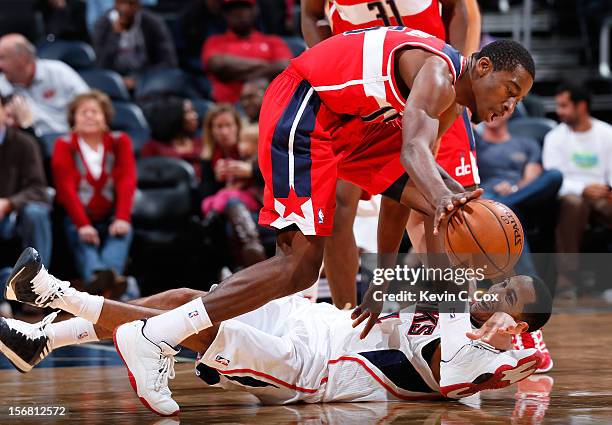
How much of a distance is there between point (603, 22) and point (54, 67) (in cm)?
505

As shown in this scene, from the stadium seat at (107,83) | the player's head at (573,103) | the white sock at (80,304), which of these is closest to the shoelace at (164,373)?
the white sock at (80,304)

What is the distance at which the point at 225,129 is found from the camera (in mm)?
7863

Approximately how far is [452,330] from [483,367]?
0.57ft

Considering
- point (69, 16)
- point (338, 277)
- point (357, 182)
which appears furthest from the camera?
point (69, 16)

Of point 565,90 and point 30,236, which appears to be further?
point 565,90

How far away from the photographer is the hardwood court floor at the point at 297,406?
348cm

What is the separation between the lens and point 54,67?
812cm

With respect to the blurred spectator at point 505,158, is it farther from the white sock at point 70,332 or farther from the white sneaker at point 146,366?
the white sneaker at point 146,366

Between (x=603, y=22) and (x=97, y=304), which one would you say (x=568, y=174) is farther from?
(x=97, y=304)

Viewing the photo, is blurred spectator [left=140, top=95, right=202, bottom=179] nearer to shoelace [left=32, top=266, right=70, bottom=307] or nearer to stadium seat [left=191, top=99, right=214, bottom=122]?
stadium seat [left=191, top=99, right=214, bottom=122]

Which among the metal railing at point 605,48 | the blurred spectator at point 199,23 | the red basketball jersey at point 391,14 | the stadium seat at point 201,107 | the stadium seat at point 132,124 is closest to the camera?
the red basketball jersey at point 391,14

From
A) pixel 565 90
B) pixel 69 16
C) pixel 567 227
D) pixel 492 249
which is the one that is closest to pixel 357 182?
pixel 492 249

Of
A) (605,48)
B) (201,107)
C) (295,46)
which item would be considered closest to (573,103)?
(605,48)

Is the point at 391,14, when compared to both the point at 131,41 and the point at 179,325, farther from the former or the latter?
the point at 131,41
